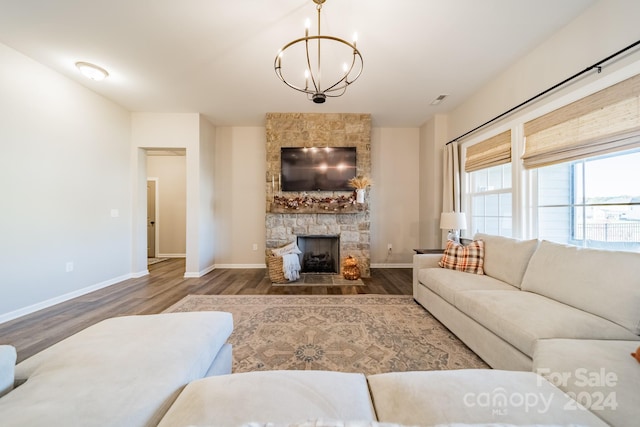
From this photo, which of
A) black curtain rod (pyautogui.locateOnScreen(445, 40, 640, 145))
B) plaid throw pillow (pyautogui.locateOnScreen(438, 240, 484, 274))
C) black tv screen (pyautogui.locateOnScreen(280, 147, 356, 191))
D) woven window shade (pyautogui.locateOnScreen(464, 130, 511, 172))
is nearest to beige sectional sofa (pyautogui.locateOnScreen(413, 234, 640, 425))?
plaid throw pillow (pyautogui.locateOnScreen(438, 240, 484, 274))

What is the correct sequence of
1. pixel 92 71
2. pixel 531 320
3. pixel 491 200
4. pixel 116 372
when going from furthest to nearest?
pixel 491 200 < pixel 92 71 < pixel 531 320 < pixel 116 372

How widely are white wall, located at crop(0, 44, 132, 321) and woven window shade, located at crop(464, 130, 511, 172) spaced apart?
17.9ft

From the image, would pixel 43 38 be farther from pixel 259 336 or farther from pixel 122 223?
pixel 259 336

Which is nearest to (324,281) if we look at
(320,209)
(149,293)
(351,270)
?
(351,270)

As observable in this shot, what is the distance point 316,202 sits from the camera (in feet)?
13.5

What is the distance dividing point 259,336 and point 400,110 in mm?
3897

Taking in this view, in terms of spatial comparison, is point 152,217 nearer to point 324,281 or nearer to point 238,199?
point 238,199

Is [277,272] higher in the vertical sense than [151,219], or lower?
lower

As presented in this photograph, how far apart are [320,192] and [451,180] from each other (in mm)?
2146

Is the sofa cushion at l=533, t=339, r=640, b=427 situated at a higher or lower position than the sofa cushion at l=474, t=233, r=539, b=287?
lower

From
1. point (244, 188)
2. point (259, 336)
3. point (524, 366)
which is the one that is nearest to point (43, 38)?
point (244, 188)

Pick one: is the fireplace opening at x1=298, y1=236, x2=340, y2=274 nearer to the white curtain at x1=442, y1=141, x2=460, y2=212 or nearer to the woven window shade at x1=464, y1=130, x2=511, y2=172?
the white curtain at x1=442, y1=141, x2=460, y2=212

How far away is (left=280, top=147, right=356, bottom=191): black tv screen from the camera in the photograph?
408cm

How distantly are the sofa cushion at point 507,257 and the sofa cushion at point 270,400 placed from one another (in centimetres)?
201
